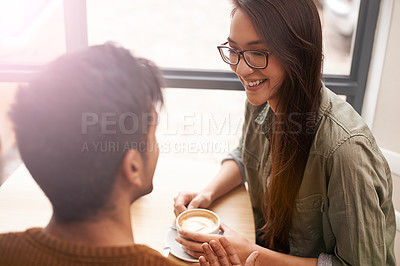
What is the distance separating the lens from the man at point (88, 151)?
0.47 metres

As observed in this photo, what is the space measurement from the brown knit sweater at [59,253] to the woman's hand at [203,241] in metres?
0.35

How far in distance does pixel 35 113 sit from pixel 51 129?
0.09 ft

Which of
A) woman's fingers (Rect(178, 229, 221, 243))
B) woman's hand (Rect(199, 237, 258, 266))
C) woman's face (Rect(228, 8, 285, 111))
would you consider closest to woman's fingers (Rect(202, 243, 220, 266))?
woman's hand (Rect(199, 237, 258, 266))

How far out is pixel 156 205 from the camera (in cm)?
116

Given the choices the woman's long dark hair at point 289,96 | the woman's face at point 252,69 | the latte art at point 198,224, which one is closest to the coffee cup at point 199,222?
the latte art at point 198,224

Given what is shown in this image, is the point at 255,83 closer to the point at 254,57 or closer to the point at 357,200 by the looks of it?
the point at 254,57

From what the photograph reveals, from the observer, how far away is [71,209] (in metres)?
0.53

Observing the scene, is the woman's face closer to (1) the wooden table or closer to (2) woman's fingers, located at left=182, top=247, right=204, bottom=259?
(1) the wooden table

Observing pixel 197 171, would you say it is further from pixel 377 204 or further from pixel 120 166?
pixel 120 166

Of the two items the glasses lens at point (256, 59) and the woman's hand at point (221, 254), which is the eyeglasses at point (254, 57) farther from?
the woman's hand at point (221, 254)

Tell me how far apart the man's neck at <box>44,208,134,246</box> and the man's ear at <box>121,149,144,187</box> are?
2.4 inches

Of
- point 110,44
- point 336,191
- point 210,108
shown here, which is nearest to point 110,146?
point 110,44

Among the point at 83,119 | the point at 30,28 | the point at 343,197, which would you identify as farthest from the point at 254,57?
the point at 30,28

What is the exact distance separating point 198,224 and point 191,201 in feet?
0.58
